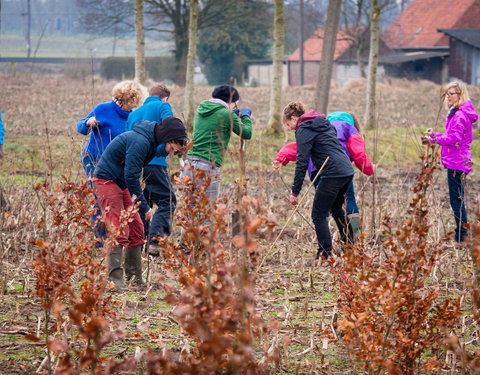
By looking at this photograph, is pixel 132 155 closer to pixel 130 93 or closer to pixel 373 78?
pixel 130 93

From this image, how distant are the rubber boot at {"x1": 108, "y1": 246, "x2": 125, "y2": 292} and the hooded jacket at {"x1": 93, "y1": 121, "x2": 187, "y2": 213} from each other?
39 centimetres

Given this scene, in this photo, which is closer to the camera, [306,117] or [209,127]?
[306,117]

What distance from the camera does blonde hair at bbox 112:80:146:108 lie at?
6.60 meters

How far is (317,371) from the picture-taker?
402 centimetres

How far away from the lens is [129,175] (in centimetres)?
551

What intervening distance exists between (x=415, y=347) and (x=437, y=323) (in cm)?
24

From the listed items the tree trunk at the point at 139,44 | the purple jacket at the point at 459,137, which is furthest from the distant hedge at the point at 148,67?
the purple jacket at the point at 459,137

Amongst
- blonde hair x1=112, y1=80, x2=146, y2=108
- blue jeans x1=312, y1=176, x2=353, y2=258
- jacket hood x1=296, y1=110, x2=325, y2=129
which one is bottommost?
blue jeans x1=312, y1=176, x2=353, y2=258

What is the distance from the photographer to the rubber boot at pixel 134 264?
602cm

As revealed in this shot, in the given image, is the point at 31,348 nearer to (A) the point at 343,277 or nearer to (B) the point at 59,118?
(A) the point at 343,277

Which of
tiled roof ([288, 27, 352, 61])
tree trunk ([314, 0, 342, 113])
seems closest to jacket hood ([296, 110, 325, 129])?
tree trunk ([314, 0, 342, 113])

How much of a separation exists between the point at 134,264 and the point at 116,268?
21 centimetres

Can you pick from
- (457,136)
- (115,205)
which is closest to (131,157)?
(115,205)

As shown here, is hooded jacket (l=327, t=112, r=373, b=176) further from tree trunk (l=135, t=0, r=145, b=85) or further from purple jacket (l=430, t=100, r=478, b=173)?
tree trunk (l=135, t=0, r=145, b=85)
